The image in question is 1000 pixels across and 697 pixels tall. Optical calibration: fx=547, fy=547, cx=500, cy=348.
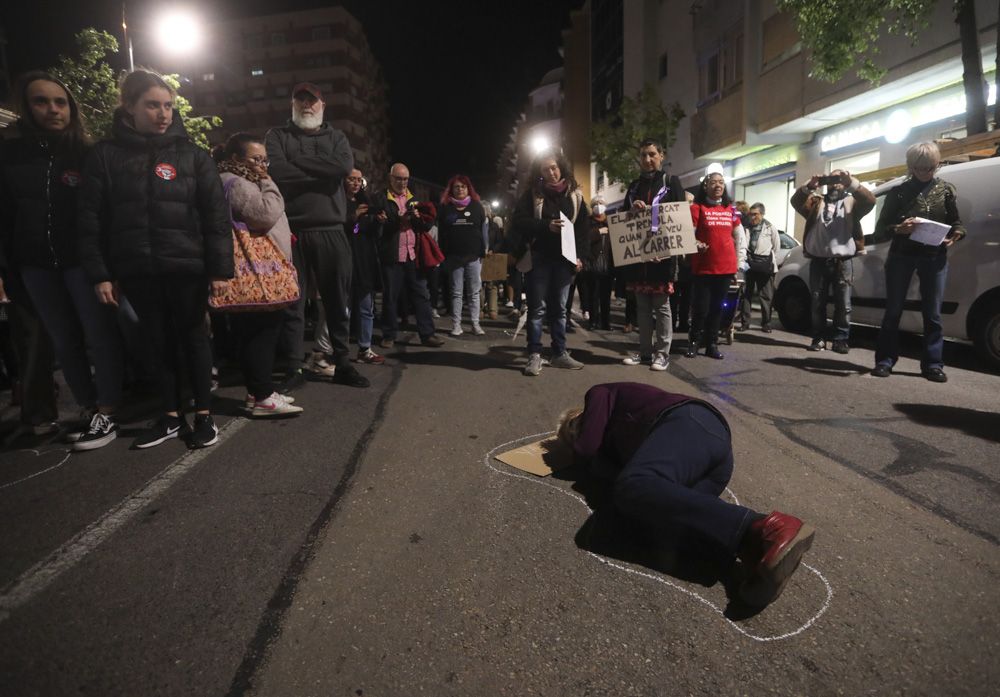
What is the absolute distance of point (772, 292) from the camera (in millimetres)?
9133

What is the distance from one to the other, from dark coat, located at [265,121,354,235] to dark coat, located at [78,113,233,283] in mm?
1191

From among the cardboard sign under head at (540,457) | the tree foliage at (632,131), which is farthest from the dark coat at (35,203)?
the tree foliage at (632,131)

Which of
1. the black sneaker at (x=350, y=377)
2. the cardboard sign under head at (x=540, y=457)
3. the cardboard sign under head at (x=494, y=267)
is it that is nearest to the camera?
the cardboard sign under head at (x=540, y=457)

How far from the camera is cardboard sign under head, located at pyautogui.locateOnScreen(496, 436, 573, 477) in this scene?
2965 millimetres

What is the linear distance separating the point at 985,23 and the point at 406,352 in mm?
12096

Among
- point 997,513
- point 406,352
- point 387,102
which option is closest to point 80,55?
point 406,352

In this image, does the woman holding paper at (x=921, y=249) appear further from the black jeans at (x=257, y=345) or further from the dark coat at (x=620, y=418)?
the black jeans at (x=257, y=345)

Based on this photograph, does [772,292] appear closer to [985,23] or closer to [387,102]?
[985,23]

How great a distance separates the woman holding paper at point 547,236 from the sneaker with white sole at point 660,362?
0.81 metres

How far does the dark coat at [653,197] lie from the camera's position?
5488 mm

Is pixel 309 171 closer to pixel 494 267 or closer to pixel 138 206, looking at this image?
pixel 138 206

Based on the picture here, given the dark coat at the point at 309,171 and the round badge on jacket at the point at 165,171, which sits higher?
the dark coat at the point at 309,171

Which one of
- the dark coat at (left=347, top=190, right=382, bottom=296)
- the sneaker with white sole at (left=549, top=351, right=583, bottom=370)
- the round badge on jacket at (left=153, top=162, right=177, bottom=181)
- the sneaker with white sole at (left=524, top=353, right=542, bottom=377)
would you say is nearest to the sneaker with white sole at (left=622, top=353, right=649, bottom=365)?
the sneaker with white sole at (left=549, top=351, right=583, bottom=370)

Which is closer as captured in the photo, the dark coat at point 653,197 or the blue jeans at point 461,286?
the dark coat at point 653,197
